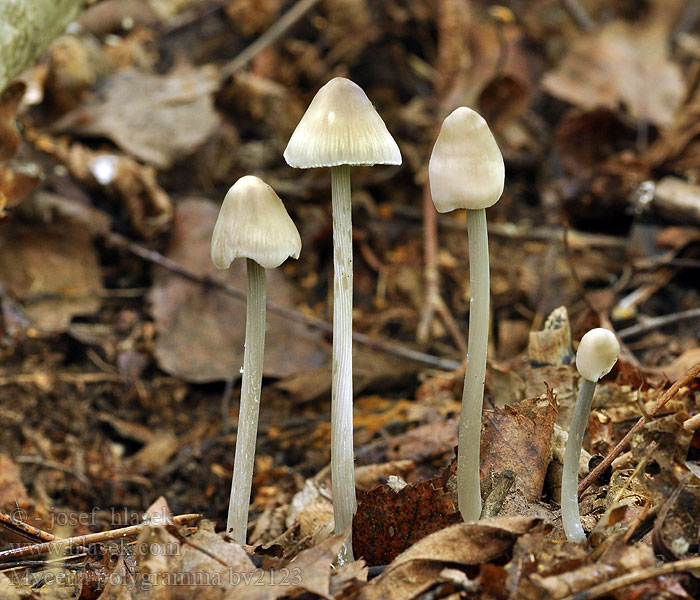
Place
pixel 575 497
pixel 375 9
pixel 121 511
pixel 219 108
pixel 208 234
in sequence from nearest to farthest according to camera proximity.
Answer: pixel 575 497
pixel 121 511
pixel 208 234
pixel 219 108
pixel 375 9

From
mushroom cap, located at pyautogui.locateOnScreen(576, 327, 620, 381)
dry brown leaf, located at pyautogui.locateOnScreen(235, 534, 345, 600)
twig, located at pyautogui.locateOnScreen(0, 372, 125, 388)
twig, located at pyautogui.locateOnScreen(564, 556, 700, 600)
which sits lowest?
dry brown leaf, located at pyautogui.locateOnScreen(235, 534, 345, 600)

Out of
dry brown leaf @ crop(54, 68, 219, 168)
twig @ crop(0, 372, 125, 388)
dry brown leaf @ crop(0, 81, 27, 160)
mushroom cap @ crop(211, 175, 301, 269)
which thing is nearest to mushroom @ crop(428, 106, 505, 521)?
mushroom cap @ crop(211, 175, 301, 269)

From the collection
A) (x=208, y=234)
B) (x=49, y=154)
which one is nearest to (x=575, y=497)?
(x=208, y=234)

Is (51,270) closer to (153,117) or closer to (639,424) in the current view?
(153,117)

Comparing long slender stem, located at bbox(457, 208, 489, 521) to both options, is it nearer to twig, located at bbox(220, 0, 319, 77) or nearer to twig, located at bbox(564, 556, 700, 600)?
twig, located at bbox(564, 556, 700, 600)

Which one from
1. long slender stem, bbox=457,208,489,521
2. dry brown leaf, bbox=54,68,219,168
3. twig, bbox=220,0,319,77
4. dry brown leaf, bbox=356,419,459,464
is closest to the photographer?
long slender stem, bbox=457,208,489,521

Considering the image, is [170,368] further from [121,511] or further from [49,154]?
[49,154]

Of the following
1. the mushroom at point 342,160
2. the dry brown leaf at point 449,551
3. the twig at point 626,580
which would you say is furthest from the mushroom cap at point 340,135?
the twig at point 626,580

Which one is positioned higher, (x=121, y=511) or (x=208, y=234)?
(x=208, y=234)
